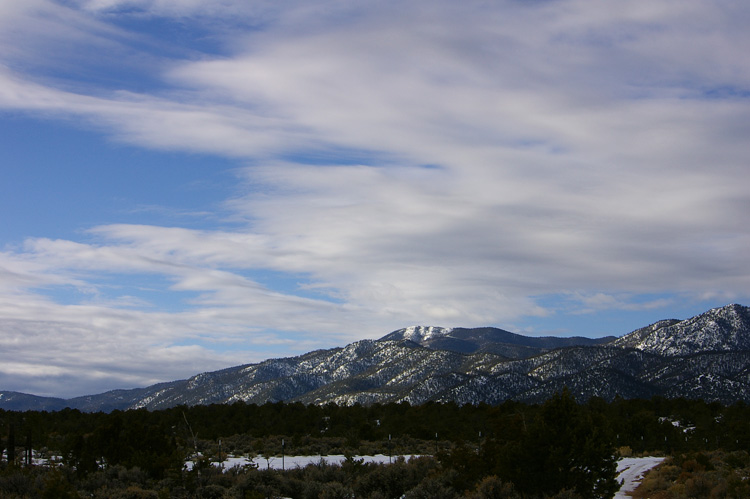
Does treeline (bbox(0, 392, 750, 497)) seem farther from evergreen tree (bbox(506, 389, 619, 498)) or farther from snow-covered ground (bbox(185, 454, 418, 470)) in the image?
snow-covered ground (bbox(185, 454, 418, 470))

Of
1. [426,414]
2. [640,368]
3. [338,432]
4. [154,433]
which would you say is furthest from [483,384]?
[154,433]

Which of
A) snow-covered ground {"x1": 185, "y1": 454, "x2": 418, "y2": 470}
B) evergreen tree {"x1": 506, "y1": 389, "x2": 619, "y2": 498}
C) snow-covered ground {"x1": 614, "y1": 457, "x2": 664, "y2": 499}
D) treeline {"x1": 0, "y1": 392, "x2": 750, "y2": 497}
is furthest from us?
snow-covered ground {"x1": 185, "y1": 454, "x2": 418, "y2": 470}

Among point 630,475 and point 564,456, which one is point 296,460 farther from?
point 564,456

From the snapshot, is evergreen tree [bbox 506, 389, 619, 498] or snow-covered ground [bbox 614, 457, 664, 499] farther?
snow-covered ground [bbox 614, 457, 664, 499]

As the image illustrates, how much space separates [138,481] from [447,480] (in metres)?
9.93

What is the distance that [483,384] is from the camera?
6166 inches

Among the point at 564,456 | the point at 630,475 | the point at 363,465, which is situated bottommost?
the point at 630,475

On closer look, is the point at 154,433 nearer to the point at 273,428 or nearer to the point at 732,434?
the point at 273,428

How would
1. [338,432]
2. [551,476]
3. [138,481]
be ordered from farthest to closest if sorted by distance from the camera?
[338,432], [138,481], [551,476]

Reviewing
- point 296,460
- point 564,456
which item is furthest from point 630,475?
point 296,460

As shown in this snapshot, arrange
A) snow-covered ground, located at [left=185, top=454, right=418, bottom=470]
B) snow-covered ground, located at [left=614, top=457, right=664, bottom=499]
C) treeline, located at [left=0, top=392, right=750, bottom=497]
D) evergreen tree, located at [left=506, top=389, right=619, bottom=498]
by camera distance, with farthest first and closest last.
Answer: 1. snow-covered ground, located at [left=185, top=454, right=418, bottom=470]
2. snow-covered ground, located at [left=614, top=457, right=664, bottom=499]
3. treeline, located at [left=0, top=392, right=750, bottom=497]
4. evergreen tree, located at [left=506, top=389, right=619, bottom=498]

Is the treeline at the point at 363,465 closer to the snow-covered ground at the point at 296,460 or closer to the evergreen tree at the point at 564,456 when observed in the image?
the evergreen tree at the point at 564,456

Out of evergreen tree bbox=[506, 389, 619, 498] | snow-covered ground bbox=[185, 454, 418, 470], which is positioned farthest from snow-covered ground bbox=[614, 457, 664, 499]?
snow-covered ground bbox=[185, 454, 418, 470]

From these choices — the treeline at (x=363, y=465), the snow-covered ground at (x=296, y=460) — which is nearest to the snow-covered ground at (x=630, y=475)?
the treeline at (x=363, y=465)
